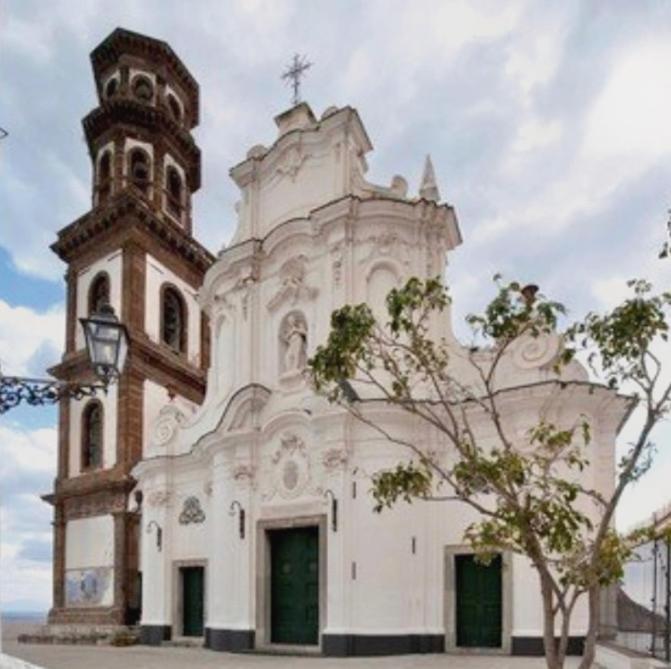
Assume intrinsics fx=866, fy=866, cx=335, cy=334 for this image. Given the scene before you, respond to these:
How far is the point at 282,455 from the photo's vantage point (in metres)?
20.8

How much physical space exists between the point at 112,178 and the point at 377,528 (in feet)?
61.6

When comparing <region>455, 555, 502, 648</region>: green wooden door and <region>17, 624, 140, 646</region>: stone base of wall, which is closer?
<region>455, 555, 502, 648</region>: green wooden door

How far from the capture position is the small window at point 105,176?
107ft

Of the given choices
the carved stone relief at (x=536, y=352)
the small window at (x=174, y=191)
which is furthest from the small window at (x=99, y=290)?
the carved stone relief at (x=536, y=352)

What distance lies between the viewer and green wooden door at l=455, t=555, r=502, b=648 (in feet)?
60.6

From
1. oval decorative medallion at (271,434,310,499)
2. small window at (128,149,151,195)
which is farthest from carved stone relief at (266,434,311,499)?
small window at (128,149,151,195)

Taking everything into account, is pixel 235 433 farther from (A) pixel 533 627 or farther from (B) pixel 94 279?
(B) pixel 94 279

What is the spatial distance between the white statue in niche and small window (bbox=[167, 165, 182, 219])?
13.1 m

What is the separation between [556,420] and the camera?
18.2 m

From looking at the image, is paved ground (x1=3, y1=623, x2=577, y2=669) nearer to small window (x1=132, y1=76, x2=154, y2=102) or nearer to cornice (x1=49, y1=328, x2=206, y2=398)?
cornice (x1=49, y1=328, x2=206, y2=398)

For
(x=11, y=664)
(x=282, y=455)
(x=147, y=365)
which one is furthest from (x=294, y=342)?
(x=11, y=664)

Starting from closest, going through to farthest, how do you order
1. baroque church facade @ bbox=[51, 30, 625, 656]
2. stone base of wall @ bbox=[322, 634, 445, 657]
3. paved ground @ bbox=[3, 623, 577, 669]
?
paved ground @ bbox=[3, 623, 577, 669] < stone base of wall @ bbox=[322, 634, 445, 657] < baroque church facade @ bbox=[51, 30, 625, 656]

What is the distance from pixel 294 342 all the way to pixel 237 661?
7713 millimetres

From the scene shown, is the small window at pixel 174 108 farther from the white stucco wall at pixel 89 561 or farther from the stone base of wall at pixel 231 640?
the stone base of wall at pixel 231 640
